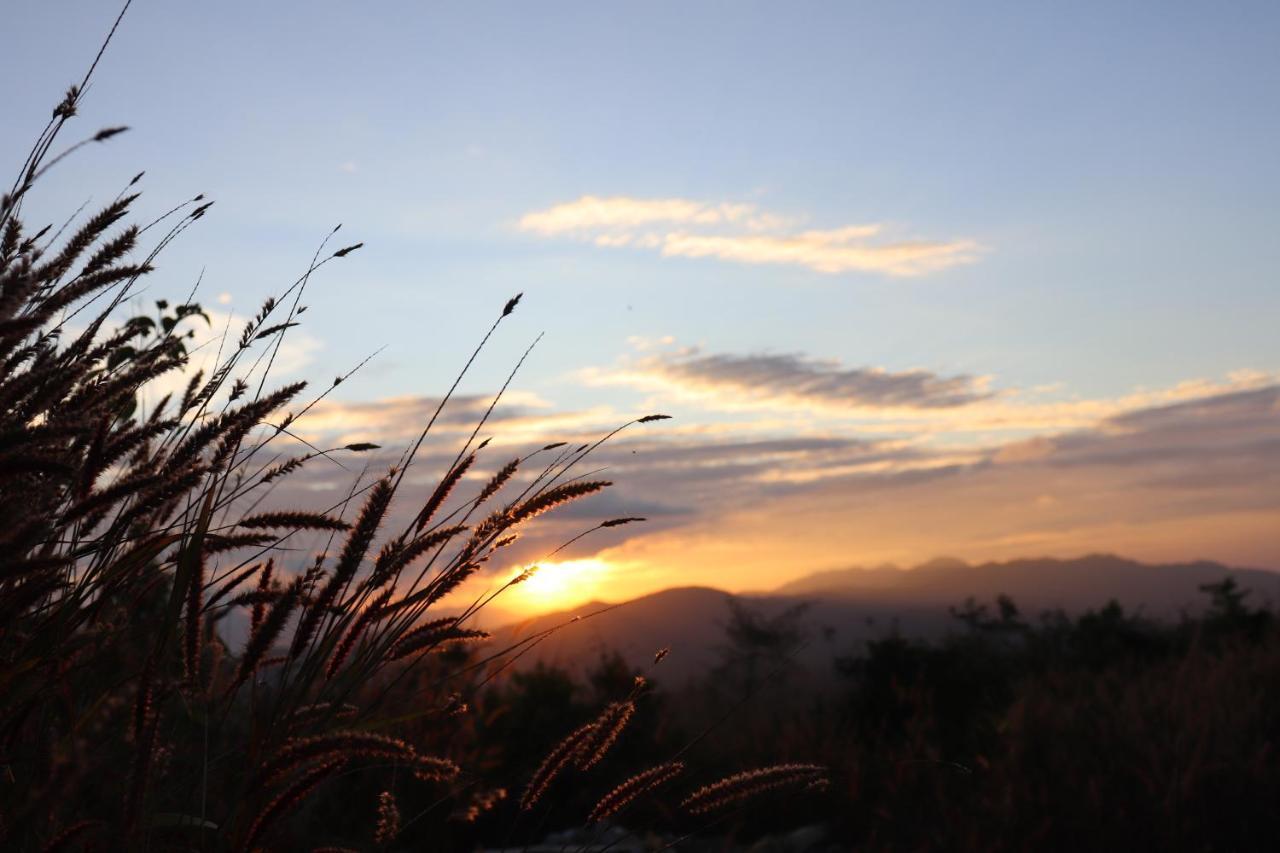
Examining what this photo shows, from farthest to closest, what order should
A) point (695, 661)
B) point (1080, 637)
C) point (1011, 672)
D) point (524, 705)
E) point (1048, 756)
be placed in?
point (695, 661), point (1080, 637), point (1011, 672), point (524, 705), point (1048, 756)

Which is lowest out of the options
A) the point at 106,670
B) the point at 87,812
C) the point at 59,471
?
the point at 87,812

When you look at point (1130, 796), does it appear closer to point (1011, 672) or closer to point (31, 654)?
point (1011, 672)

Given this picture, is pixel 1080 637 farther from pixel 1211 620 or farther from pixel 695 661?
pixel 695 661

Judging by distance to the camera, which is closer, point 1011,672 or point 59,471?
point 59,471

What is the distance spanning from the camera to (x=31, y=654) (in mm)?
2396

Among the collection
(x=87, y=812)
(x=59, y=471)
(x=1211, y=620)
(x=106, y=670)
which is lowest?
(x=1211, y=620)

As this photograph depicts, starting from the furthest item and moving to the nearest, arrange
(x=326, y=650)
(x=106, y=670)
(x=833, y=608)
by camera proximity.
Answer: (x=833, y=608), (x=106, y=670), (x=326, y=650)

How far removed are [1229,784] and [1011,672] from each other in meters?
4.51

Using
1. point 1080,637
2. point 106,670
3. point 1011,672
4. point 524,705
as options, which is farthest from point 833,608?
point 106,670

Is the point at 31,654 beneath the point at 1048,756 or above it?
above

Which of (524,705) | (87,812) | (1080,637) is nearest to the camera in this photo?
(87,812)

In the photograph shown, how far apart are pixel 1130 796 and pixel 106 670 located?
16.0 feet

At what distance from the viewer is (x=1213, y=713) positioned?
640 centimetres

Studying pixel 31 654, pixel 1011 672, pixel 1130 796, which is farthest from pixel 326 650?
pixel 1011 672
